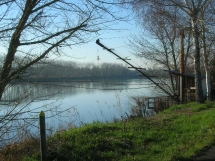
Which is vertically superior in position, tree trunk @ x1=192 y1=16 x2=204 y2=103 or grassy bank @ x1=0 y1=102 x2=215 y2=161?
tree trunk @ x1=192 y1=16 x2=204 y2=103

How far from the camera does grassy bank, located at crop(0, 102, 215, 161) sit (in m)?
6.58

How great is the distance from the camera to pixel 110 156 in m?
6.72

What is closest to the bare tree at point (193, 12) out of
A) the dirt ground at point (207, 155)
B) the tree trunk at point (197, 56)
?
the tree trunk at point (197, 56)

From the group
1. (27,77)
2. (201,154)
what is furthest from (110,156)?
(27,77)

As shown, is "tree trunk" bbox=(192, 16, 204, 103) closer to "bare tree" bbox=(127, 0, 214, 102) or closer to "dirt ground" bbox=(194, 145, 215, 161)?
"bare tree" bbox=(127, 0, 214, 102)

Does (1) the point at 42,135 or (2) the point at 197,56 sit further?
(2) the point at 197,56

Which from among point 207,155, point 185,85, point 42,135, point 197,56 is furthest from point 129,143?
point 185,85

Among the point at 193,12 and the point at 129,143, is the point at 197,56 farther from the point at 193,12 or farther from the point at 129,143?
the point at 129,143

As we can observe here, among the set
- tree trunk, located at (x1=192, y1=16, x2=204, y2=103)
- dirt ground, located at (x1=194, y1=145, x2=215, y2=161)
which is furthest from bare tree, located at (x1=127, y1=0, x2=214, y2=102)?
dirt ground, located at (x1=194, y1=145, x2=215, y2=161)

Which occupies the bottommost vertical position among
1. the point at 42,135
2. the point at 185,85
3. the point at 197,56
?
the point at 42,135

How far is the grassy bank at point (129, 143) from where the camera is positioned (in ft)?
21.6

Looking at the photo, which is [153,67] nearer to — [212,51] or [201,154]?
[212,51]

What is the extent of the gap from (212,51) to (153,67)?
195 inches

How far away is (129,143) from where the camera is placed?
25.8ft
